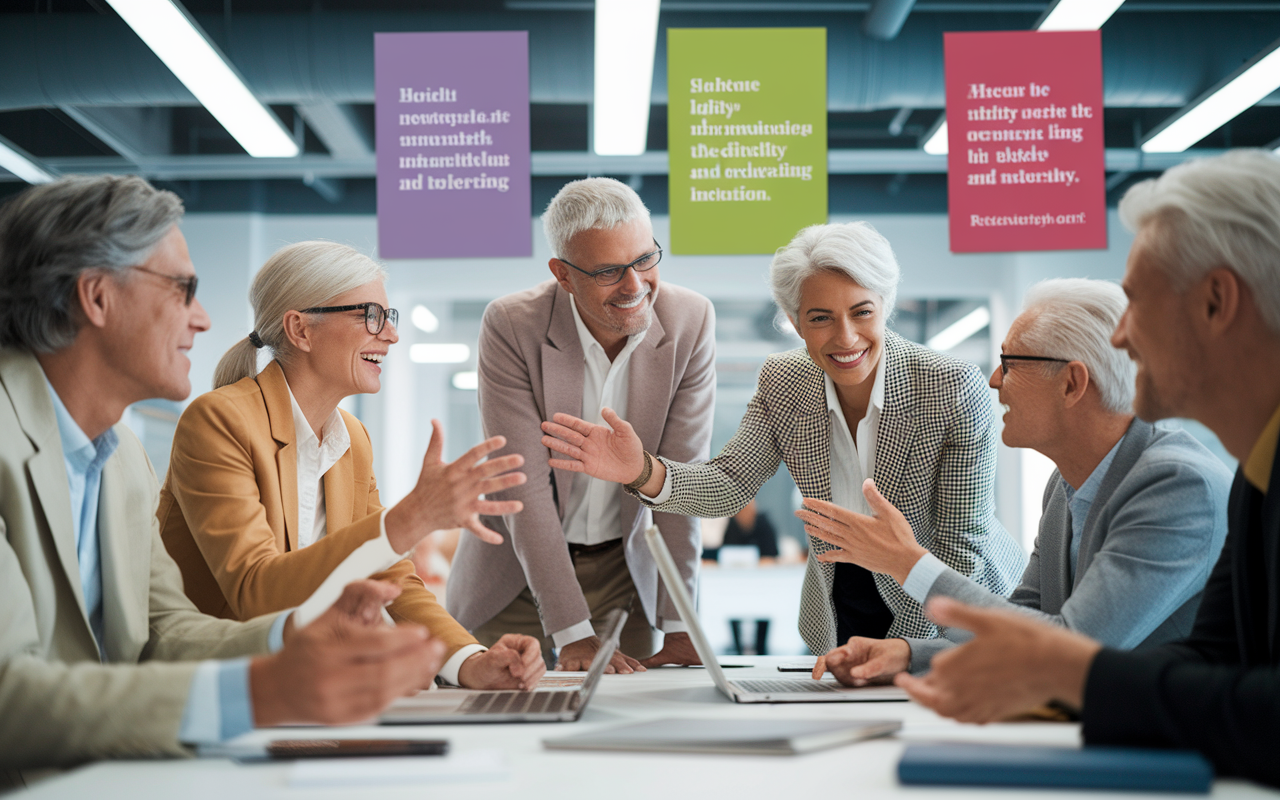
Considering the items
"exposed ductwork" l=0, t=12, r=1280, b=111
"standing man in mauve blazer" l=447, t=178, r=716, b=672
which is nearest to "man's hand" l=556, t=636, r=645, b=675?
"standing man in mauve blazer" l=447, t=178, r=716, b=672

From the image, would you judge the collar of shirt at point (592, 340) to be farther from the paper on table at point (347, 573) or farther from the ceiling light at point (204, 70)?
the ceiling light at point (204, 70)

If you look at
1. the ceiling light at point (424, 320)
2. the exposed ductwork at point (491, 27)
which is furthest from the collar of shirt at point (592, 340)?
the ceiling light at point (424, 320)

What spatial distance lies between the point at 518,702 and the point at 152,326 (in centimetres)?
86

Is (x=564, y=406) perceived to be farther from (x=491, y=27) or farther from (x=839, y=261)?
(x=491, y=27)

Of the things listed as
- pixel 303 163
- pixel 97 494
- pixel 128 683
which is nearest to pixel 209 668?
pixel 128 683

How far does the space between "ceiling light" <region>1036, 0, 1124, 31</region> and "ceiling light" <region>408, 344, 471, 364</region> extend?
20.7 feet

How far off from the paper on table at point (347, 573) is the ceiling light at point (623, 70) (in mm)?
2635

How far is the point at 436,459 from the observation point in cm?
186

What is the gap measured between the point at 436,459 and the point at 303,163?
5.80 m

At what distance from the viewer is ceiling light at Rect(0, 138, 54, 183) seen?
604 centimetres

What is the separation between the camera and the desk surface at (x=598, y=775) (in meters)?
0.98

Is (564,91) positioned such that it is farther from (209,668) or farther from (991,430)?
(209,668)

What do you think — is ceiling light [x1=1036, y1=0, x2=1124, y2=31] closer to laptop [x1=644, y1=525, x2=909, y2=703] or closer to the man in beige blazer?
laptop [x1=644, y1=525, x2=909, y2=703]

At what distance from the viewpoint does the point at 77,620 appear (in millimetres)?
1397
